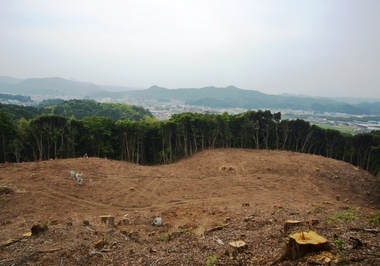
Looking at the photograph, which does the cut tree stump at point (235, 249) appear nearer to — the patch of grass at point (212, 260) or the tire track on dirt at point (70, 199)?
the patch of grass at point (212, 260)

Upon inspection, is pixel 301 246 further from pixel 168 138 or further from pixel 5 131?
pixel 5 131

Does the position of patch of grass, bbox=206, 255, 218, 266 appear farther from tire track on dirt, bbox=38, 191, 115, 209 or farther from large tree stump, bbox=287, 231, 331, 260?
tire track on dirt, bbox=38, 191, 115, 209

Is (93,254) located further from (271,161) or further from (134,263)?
(271,161)

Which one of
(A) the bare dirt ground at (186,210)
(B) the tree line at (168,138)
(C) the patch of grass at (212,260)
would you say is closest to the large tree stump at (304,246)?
(A) the bare dirt ground at (186,210)

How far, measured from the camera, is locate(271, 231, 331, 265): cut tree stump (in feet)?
18.3

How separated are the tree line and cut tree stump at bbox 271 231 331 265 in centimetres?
3055

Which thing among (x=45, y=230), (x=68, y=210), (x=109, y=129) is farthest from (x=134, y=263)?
(x=109, y=129)

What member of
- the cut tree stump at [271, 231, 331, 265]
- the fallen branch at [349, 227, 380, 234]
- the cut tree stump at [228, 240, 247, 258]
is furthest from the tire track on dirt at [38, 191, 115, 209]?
the fallen branch at [349, 227, 380, 234]

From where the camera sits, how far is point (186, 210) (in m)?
13.9

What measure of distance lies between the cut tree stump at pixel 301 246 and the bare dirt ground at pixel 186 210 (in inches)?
5.9

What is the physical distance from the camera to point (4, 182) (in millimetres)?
16828

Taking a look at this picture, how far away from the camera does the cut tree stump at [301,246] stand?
5.57 meters

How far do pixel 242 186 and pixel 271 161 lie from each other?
8.14 metres

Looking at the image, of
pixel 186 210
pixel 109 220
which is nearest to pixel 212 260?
pixel 109 220
